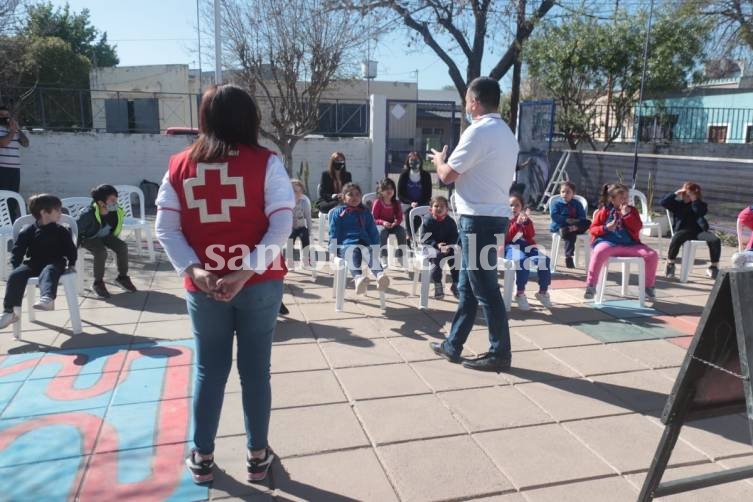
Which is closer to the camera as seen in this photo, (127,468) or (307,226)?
(127,468)

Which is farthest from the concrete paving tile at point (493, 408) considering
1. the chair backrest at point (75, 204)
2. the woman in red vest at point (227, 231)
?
the chair backrest at point (75, 204)

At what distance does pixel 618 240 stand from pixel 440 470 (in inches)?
142

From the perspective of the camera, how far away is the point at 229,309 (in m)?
2.33

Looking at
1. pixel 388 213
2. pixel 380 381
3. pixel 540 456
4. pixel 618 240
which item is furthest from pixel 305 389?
pixel 618 240

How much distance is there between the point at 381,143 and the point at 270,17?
3.50 m

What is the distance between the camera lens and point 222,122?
2215 millimetres

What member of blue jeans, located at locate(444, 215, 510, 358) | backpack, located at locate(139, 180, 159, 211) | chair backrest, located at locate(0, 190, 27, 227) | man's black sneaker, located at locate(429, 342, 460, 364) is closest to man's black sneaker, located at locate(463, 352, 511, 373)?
blue jeans, located at locate(444, 215, 510, 358)

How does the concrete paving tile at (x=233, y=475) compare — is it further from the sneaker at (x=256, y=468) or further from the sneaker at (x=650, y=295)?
the sneaker at (x=650, y=295)

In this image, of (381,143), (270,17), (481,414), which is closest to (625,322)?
(481,414)

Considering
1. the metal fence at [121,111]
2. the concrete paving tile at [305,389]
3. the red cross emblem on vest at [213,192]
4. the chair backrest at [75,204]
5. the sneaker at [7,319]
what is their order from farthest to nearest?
the metal fence at [121,111]
the chair backrest at [75,204]
the sneaker at [7,319]
the concrete paving tile at [305,389]
the red cross emblem on vest at [213,192]

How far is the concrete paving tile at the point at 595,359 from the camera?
3.87 metres

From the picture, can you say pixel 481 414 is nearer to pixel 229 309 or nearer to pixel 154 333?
pixel 229 309

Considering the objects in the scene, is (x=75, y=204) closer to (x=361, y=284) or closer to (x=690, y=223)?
(x=361, y=284)

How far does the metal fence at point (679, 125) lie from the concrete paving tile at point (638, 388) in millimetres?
12628
